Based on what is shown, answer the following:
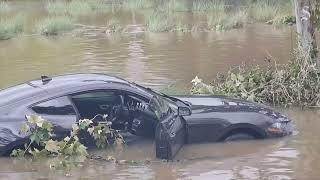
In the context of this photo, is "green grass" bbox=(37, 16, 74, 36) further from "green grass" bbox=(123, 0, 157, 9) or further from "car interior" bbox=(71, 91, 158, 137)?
"car interior" bbox=(71, 91, 158, 137)

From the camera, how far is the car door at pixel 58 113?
8375mm

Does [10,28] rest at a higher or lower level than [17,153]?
higher

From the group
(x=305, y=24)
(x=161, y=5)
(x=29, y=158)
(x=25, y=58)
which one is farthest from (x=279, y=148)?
(x=161, y=5)

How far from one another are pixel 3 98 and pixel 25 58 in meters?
13.4

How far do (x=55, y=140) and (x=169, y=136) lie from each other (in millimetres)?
1531

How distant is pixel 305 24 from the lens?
13.3m

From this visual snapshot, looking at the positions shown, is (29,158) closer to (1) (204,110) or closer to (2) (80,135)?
(2) (80,135)

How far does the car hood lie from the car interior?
0.65 m

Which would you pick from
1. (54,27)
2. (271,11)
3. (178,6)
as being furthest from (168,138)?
(178,6)

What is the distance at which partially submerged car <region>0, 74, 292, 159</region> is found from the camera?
324 inches

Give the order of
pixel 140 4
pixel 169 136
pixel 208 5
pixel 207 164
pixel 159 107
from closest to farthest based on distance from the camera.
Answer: pixel 169 136, pixel 207 164, pixel 159 107, pixel 208 5, pixel 140 4

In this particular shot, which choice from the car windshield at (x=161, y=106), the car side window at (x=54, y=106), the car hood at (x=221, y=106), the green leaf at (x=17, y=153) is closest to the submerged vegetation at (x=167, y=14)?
the car hood at (x=221, y=106)

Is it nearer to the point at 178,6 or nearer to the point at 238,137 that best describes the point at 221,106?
the point at 238,137

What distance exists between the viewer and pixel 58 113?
8391mm
